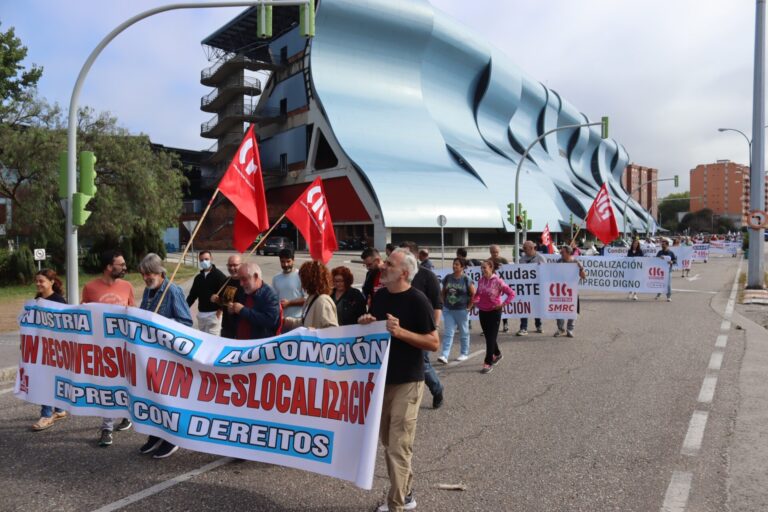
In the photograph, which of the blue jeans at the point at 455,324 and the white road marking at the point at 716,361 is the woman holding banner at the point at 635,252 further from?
the blue jeans at the point at 455,324

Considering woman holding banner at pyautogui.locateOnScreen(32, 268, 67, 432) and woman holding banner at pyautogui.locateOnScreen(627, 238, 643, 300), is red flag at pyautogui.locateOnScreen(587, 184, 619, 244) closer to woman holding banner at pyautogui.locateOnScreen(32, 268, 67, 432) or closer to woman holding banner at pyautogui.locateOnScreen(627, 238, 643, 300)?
woman holding banner at pyautogui.locateOnScreen(627, 238, 643, 300)

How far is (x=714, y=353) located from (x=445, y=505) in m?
6.90

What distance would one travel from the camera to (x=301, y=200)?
8.88 m

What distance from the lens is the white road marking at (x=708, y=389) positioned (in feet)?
21.3

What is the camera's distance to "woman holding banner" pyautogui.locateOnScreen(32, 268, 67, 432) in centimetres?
574

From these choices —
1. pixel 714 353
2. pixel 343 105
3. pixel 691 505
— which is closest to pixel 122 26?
pixel 691 505

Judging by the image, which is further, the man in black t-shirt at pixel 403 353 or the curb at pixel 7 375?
the curb at pixel 7 375

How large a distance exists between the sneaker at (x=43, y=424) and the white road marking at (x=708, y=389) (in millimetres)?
6831

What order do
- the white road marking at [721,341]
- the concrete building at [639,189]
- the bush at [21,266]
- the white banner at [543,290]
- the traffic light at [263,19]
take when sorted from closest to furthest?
1. the white road marking at [721,341]
2. the traffic light at [263,19]
3. the white banner at [543,290]
4. the bush at [21,266]
5. the concrete building at [639,189]

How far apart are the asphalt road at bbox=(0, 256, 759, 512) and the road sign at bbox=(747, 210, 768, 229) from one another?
36.1ft

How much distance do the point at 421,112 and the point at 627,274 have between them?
147 ft

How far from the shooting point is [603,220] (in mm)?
17438

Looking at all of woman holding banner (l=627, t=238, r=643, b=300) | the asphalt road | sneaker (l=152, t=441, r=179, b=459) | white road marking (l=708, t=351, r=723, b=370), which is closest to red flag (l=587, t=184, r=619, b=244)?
woman holding banner (l=627, t=238, r=643, b=300)

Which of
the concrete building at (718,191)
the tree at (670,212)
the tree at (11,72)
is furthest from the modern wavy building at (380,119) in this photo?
the concrete building at (718,191)
